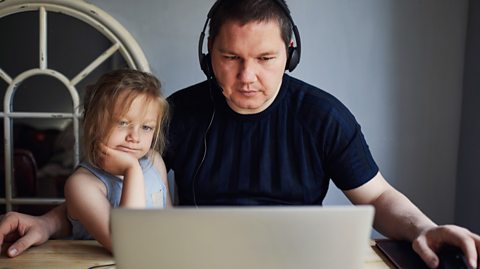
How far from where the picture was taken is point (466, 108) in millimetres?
1541

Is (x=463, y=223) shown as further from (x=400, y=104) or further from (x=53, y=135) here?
(x=53, y=135)

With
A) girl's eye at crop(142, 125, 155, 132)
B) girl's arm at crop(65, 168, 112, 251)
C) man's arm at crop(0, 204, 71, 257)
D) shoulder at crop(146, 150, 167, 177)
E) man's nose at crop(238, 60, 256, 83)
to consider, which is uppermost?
man's nose at crop(238, 60, 256, 83)

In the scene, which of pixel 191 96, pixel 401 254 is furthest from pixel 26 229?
pixel 401 254

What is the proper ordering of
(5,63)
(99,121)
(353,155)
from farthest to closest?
1. (5,63)
2. (353,155)
3. (99,121)

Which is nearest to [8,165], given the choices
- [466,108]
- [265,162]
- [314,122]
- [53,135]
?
[53,135]

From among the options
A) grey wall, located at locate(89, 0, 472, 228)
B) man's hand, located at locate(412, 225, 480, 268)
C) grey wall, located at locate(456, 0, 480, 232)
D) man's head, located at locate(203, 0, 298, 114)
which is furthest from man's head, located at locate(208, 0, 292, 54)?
grey wall, located at locate(456, 0, 480, 232)

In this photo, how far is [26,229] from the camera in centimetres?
101

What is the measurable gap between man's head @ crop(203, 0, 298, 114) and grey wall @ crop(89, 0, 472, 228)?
0.41 meters

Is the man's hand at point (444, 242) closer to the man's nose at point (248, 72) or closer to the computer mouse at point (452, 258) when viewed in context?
the computer mouse at point (452, 258)

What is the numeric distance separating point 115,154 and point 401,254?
0.62 metres

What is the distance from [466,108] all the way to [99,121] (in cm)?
114

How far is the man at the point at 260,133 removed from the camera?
1084mm

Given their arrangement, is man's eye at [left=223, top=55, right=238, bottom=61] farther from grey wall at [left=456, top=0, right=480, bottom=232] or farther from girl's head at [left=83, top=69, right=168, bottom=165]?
grey wall at [left=456, top=0, right=480, bottom=232]

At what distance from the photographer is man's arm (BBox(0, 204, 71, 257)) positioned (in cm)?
95
